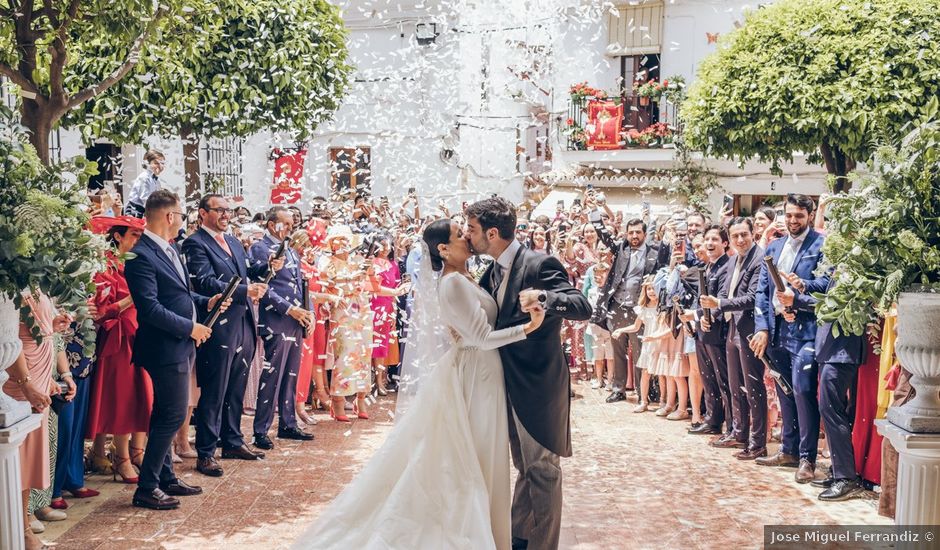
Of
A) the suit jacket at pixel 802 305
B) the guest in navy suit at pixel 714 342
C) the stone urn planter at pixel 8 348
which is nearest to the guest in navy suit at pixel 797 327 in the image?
the suit jacket at pixel 802 305

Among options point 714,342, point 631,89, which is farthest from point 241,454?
point 631,89

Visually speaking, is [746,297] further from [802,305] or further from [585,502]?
[585,502]

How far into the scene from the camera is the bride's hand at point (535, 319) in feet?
15.1

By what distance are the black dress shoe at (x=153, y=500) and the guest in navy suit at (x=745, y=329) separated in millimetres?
A: 4594

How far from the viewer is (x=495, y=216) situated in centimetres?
482

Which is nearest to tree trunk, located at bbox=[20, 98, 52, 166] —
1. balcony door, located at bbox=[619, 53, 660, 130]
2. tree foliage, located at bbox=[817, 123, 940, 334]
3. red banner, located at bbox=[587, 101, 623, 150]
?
tree foliage, located at bbox=[817, 123, 940, 334]

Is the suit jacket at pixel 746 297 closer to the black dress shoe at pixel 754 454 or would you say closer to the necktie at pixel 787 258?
the necktie at pixel 787 258

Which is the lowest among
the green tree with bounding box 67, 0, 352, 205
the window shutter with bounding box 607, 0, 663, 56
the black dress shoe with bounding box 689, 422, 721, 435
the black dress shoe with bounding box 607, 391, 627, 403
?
the black dress shoe with bounding box 607, 391, 627, 403

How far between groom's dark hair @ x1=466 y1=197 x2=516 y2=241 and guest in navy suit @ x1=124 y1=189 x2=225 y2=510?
2306 mm

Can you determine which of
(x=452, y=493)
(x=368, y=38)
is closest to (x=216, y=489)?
(x=452, y=493)

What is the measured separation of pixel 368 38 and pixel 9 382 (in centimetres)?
1823

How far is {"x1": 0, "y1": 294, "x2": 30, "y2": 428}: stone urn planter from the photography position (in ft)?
12.9

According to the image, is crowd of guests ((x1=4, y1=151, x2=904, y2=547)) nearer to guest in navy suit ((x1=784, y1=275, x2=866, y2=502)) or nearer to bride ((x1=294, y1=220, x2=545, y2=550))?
guest in navy suit ((x1=784, y1=275, x2=866, y2=502))

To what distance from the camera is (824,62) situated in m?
10.9
